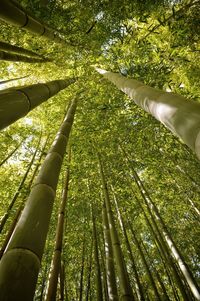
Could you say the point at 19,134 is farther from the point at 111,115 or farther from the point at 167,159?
the point at 167,159

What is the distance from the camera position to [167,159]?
5617 millimetres

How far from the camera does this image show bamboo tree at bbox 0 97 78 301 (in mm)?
984

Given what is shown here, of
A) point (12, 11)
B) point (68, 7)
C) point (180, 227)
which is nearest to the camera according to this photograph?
point (12, 11)

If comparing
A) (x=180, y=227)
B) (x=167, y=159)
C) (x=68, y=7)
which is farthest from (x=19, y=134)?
(x=180, y=227)

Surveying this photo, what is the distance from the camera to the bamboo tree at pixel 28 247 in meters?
0.98

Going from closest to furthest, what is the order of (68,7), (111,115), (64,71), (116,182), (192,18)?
(192,18)
(68,7)
(111,115)
(116,182)
(64,71)

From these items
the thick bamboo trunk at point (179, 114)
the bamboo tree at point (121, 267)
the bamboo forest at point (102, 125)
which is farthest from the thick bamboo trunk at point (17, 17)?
the bamboo tree at point (121, 267)

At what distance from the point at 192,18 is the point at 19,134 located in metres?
5.18

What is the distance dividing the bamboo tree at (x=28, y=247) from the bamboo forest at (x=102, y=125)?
11 cm

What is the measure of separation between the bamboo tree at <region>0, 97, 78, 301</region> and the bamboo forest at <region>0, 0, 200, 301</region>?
109 millimetres

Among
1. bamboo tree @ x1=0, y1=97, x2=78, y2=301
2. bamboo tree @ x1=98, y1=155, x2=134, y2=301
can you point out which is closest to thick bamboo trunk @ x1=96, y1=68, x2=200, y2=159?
bamboo tree @ x1=0, y1=97, x2=78, y2=301

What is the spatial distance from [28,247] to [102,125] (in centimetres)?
404

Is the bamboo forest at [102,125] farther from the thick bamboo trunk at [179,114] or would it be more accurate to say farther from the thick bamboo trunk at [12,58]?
the thick bamboo trunk at [179,114]

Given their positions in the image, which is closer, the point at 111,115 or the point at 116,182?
the point at 111,115
